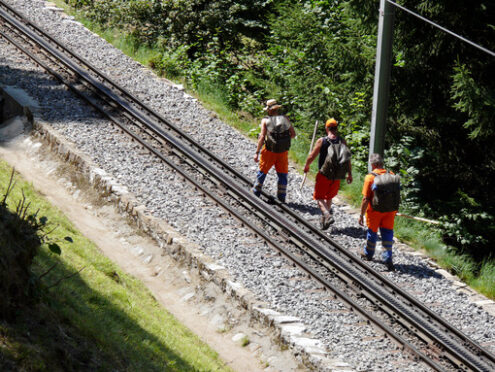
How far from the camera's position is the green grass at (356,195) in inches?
426

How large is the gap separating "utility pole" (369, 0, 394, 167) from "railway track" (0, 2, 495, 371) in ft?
6.22

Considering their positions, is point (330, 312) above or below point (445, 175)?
below

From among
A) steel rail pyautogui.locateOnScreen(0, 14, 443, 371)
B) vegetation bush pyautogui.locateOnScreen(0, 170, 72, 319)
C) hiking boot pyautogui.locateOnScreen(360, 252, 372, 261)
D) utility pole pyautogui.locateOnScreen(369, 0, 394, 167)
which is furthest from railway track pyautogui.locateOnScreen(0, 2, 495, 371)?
vegetation bush pyautogui.locateOnScreen(0, 170, 72, 319)

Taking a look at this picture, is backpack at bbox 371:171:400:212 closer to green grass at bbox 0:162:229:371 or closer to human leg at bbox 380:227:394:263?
human leg at bbox 380:227:394:263

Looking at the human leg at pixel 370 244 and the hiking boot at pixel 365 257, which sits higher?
the human leg at pixel 370 244

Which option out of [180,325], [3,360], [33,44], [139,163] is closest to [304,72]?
[139,163]

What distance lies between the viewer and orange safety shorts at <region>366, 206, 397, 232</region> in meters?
9.58

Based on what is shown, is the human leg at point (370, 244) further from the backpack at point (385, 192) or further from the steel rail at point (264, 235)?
the steel rail at point (264, 235)

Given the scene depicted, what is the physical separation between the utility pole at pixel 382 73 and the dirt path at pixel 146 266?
3893 mm

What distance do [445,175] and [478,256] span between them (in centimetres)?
174

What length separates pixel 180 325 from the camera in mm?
8250

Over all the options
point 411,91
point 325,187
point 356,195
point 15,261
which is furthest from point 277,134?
point 15,261

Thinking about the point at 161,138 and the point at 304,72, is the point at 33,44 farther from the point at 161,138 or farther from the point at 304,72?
the point at 304,72

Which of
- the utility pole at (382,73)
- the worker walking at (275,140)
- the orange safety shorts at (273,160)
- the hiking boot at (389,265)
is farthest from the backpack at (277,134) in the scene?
the hiking boot at (389,265)
